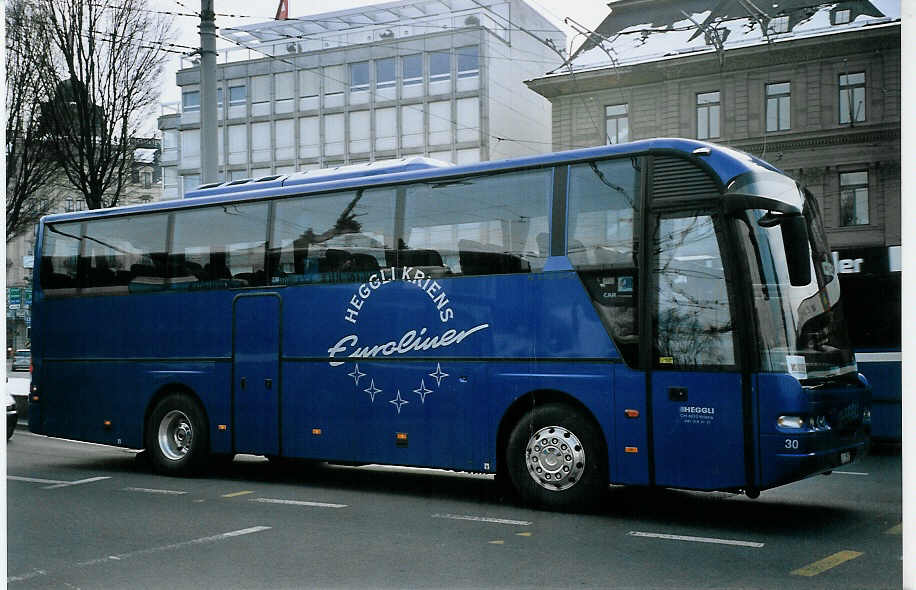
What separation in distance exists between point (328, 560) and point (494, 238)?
3585 millimetres

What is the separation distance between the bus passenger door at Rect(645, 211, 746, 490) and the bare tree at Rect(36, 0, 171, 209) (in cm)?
673

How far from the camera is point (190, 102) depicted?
45.9 ft

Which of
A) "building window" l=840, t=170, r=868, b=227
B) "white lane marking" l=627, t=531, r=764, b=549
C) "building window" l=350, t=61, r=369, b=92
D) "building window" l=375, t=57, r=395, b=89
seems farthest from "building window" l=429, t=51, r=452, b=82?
"white lane marking" l=627, t=531, r=764, b=549

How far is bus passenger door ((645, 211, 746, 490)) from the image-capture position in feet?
26.9

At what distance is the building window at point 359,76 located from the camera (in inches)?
496

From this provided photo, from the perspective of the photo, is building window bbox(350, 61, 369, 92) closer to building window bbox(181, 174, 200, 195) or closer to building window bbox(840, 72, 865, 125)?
building window bbox(181, 174, 200, 195)

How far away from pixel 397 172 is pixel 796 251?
13.3 ft

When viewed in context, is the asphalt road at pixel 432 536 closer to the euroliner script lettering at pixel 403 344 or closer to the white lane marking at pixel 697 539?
the white lane marking at pixel 697 539

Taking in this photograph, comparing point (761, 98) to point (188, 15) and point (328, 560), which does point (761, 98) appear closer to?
point (188, 15)

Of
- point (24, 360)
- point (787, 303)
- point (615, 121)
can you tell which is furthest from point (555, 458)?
point (24, 360)

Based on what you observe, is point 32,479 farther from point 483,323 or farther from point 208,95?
point 483,323

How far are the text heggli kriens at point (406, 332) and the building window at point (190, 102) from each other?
15.2 ft

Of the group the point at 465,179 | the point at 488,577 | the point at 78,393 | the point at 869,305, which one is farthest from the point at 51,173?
the point at 869,305

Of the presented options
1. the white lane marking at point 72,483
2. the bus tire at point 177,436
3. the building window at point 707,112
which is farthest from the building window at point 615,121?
the white lane marking at point 72,483
